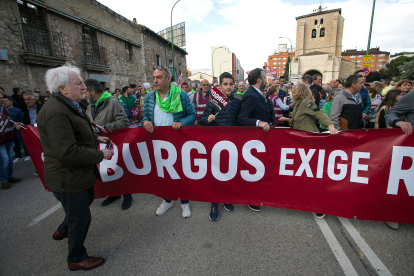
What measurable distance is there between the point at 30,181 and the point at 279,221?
17.4 feet

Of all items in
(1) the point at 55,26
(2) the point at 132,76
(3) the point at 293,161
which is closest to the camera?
(3) the point at 293,161

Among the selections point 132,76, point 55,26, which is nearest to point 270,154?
point 55,26

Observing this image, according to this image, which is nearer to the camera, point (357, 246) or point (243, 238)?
point (357, 246)

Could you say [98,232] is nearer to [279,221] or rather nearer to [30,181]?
[279,221]

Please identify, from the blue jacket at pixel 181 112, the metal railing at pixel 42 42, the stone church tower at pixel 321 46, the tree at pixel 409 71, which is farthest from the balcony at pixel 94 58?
the tree at pixel 409 71

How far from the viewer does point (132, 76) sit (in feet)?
58.2

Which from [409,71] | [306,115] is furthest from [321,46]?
[306,115]

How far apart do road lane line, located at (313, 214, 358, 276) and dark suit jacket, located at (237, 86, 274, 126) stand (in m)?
1.66

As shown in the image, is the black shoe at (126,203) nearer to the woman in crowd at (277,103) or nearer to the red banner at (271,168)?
the red banner at (271,168)

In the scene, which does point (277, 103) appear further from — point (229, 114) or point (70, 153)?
point (70, 153)

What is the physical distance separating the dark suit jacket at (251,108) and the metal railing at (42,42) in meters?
11.3

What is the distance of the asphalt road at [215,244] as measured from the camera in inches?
80.4

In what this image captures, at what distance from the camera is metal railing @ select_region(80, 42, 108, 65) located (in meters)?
12.7

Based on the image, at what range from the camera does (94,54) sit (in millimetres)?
13617
